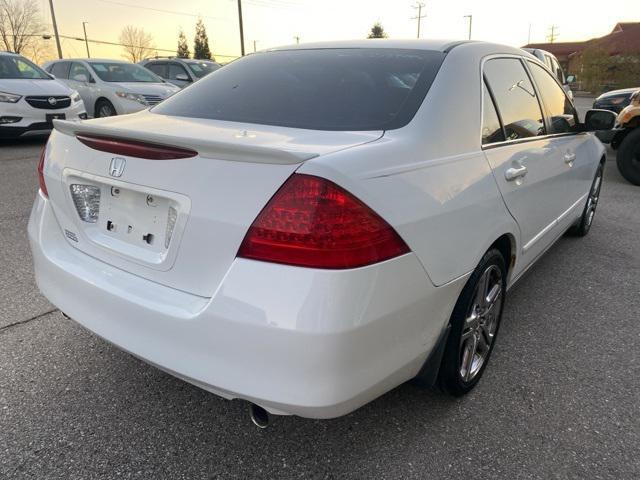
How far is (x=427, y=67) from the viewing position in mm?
2338

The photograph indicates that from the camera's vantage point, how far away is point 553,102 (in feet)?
11.5

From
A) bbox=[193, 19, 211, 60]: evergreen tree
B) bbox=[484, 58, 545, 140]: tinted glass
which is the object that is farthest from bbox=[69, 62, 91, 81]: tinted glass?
bbox=[193, 19, 211, 60]: evergreen tree

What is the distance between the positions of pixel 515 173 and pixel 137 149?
1665 millimetres

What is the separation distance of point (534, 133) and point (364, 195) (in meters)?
1.80

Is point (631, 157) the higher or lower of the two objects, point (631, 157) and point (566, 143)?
the lower

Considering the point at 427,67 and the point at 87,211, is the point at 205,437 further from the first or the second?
the point at 427,67

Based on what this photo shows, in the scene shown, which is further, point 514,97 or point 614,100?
point 614,100

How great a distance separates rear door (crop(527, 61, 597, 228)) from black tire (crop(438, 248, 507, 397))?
116 cm

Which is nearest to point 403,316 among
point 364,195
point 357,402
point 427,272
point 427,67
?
point 427,272

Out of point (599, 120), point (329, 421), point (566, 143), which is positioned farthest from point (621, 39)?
point (329, 421)

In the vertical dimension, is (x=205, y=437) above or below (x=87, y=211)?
below

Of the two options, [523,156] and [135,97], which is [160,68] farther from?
[523,156]

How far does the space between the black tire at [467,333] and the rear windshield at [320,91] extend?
2.36ft

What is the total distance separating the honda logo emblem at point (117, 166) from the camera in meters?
1.84
